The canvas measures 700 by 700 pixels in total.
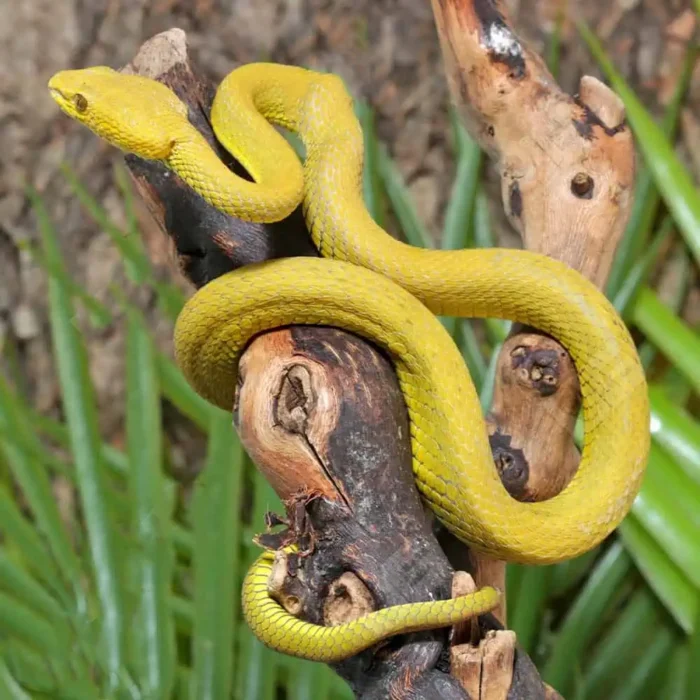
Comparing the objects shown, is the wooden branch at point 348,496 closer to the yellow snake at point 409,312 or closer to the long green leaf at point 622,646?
the yellow snake at point 409,312

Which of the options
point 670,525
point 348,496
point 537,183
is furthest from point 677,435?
point 348,496

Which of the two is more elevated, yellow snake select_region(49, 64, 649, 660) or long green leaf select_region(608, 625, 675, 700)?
yellow snake select_region(49, 64, 649, 660)

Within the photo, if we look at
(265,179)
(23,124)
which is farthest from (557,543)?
(23,124)

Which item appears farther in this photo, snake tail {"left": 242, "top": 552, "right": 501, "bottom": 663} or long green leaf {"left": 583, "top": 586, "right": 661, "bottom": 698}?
long green leaf {"left": 583, "top": 586, "right": 661, "bottom": 698}

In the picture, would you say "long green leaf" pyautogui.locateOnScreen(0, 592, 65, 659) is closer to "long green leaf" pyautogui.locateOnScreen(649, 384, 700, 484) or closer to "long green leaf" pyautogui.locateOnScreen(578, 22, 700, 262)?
"long green leaf" pyautogui.locateOnScreen(649, 384, 700, 484)

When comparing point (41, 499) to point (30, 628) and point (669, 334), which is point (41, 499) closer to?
point (30, 628)

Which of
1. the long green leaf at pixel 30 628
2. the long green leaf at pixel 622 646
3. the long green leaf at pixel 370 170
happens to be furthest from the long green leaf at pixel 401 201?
the long green leaf at pixel 30 628

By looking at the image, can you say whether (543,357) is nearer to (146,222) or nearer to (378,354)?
(378,354)

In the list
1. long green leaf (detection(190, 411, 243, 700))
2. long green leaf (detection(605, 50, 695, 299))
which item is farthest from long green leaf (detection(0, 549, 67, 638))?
long green leaf (detection(605, 50, 695, 299))
